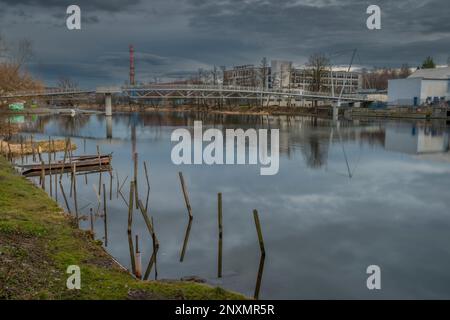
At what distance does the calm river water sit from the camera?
14680 millimetres

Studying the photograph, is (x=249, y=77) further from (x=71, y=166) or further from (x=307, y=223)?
(x=307, y=223)

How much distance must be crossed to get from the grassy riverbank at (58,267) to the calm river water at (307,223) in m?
1.80

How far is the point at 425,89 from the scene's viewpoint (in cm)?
9150

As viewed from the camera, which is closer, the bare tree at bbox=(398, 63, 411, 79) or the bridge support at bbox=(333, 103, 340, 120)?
the bridge support at bbox=(333, 103, 340, 120)

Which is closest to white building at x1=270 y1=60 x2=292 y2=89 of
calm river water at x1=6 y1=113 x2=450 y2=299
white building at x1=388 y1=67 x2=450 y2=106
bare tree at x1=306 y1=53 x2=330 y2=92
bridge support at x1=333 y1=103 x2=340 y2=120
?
bare tree at x1=306 y1=53 x2=330 y2=92

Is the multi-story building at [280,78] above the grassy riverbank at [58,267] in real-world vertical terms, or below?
above

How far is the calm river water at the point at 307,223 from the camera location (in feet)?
48.2

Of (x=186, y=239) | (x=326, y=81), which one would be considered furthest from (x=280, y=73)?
(x=186, y=239)

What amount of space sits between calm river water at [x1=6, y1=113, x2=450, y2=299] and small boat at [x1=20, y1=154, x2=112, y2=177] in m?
1.35

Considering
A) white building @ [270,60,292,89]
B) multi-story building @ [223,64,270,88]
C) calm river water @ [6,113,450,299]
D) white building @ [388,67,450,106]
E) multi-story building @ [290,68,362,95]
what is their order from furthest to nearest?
white building @ [270,60,292,89], multi-story building @ [223,64,270,88], multi-story building @ [290,68,362,95], white building @ [388,67,450,106], calm river water @ [6,113,450,299]

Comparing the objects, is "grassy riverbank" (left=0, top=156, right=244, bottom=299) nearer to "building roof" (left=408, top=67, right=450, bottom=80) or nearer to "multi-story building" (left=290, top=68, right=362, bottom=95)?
"building roof" (left=408, top=67, right=450, bottom=80)

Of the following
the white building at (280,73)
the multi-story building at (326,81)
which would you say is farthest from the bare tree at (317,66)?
the white building at (280,73)

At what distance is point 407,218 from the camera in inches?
873

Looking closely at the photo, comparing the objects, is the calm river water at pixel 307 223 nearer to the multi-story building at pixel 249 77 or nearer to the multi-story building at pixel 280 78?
the multi-story building at pixel 249 77
